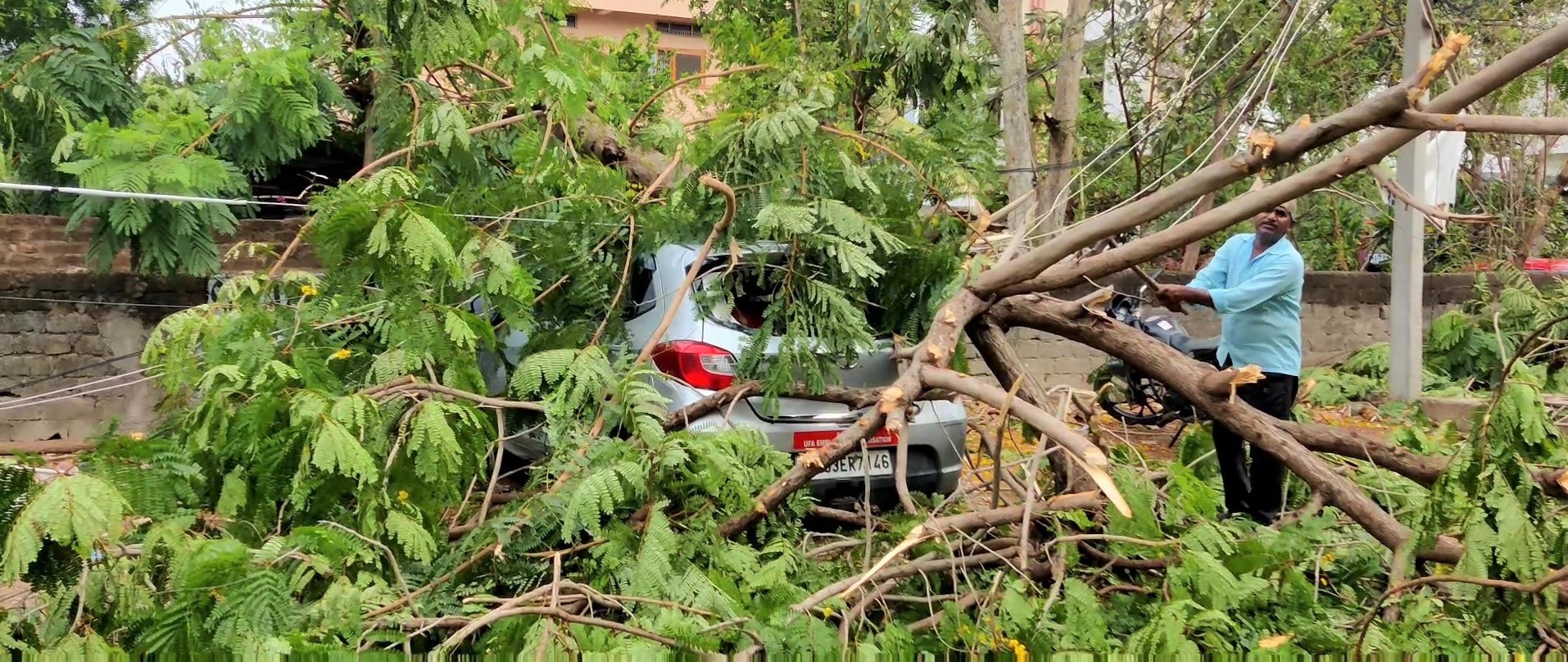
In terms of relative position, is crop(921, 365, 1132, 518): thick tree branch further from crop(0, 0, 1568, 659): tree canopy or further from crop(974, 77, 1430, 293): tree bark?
crop(974, 77, 1430, 293): tree bark

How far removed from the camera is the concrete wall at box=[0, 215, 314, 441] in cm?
698

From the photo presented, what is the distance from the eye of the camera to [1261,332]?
4.57 metres

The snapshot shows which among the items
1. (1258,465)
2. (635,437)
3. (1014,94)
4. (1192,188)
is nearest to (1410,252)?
(1014,94)

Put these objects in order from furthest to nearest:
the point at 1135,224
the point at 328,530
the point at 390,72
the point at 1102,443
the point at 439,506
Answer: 1. the point at 390,72
2. the point at 1102,443
3. the point at 1135,224
4. the point at 439,506
5. the point at 328,530

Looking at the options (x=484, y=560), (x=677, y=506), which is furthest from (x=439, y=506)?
(x=677, y=506)

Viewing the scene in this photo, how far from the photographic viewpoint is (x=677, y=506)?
3.72 m

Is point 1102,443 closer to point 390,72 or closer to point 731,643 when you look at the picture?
point 731,643

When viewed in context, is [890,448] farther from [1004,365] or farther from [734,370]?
[734,370]

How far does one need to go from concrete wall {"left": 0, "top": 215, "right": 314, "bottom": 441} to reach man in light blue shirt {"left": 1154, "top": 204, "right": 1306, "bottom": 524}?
5928 mm

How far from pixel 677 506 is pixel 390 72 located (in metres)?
3.27

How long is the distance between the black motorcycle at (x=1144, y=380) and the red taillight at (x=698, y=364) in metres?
4.26

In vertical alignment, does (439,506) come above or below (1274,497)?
above

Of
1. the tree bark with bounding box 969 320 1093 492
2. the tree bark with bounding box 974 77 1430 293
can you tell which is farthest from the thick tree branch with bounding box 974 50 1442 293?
the tree bark with bounding box 969 320 1093 492

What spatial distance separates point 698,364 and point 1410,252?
589 centimetres
